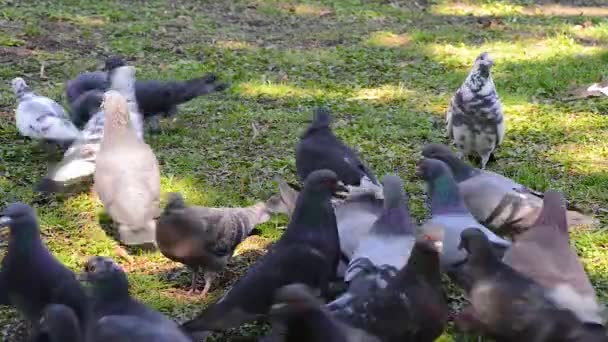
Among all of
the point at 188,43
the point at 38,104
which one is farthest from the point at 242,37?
the point at 38,104

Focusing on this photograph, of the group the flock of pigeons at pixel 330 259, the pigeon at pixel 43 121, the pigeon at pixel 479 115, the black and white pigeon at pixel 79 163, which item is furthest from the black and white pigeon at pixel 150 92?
the pigeon at pixel 479 115

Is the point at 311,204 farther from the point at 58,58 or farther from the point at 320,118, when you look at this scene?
the point at 58,58

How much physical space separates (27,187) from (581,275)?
4.18 meters

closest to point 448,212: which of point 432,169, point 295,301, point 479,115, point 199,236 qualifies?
point 432,169

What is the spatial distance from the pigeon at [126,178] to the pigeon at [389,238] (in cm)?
142

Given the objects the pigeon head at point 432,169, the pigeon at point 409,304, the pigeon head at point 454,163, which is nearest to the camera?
the pigeon at point 409,304

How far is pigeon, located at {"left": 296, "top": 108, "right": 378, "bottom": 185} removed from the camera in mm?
5785

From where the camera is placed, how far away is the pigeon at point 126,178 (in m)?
5.19

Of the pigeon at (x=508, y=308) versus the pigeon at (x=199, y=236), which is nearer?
the pigeon at (x=508, y=308)

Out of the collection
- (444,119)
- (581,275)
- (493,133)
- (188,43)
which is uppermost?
(581,275)

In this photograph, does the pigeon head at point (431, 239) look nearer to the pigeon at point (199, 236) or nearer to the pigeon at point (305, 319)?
the pigeon at point (305, 319)

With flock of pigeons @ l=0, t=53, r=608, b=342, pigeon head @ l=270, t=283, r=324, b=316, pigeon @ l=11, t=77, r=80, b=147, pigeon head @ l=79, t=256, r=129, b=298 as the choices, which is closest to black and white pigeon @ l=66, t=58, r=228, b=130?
A: pigeon @ l=11, t=77, r=80, b=147

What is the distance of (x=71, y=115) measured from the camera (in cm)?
739

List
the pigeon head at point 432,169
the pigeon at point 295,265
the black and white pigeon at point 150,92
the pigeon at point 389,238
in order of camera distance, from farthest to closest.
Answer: the black and white pigeon at point 150,92, the pigeon head at point 432,169, the pigeon at point 389,238, the pigeon at point 295,265
